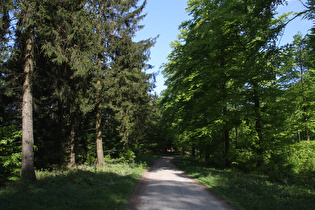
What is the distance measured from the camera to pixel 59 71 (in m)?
10.1

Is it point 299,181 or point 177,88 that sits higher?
point 177,88

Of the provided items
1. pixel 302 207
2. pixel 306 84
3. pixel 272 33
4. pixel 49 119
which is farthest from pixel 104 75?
pixel 306 84

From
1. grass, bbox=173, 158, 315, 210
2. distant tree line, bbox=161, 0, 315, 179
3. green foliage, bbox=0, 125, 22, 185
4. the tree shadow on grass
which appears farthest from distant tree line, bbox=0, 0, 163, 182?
grass, bbox=173, 158, 315, 210

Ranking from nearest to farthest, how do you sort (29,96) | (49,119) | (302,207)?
(302,207) → (29,96) → (49,119)

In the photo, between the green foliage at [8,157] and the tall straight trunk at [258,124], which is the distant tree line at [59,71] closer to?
the green foliage at [8,157]

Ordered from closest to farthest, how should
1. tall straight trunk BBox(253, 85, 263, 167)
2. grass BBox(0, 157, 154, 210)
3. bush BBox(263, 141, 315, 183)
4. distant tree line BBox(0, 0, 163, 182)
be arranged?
1. grass BBox(0, 157, 154, 210)
2. distant tree line BBox(0, 0, 163, 182)
3. bush BBox(263, 141, 315, 183)
4. tall straight trunk BBox(253, 85, 263, 167)

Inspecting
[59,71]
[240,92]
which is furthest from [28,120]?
[240,92]

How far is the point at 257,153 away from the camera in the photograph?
12117 millimetres

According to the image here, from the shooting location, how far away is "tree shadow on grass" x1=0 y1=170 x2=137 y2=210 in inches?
191

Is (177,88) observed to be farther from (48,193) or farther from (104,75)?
(48,193)

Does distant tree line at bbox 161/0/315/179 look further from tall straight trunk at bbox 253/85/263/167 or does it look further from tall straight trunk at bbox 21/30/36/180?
tall straight trunk at bbox 21/30/36/180

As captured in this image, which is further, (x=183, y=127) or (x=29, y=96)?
(x=183, y=127)

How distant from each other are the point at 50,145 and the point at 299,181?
15.8m

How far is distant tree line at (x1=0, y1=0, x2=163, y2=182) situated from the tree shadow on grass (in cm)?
154
